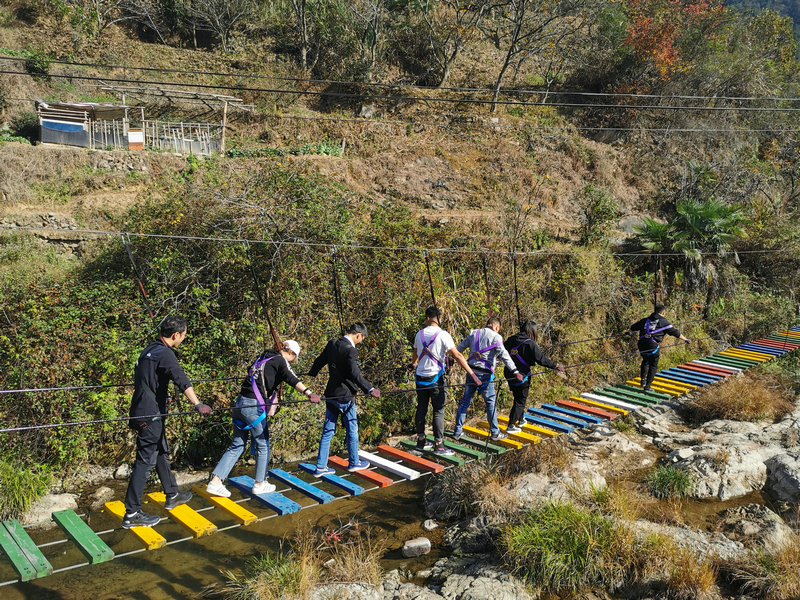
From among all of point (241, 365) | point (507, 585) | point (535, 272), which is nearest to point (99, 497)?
point (241, 365)

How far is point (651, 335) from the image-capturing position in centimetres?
945

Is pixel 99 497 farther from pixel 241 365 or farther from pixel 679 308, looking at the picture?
pixel 679 308

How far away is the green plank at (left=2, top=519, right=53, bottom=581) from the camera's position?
4219 mm

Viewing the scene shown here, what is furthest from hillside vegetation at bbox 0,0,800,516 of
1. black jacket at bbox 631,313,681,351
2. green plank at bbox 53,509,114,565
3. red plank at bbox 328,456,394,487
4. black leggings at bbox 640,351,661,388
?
black jacket at bbox 631,313,681,351

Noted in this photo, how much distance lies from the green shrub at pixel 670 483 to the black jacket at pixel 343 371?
4.58 m

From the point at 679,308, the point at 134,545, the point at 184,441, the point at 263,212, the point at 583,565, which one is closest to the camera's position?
the point at 583,565

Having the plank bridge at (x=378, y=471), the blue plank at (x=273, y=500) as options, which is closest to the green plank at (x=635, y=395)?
the plank bridge at (x=378, y=471)

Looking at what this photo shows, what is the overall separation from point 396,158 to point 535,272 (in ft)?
25.7

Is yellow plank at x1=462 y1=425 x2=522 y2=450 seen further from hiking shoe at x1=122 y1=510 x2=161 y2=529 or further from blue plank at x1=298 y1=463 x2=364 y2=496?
hiking shoe at x1=122 y1=510 x2=161 y2=529

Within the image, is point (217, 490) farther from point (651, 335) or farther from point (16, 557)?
point (651, 335)

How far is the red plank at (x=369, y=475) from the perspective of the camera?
6.01m

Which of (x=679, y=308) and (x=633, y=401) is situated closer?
(x=633, y=401)

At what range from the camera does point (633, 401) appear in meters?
9.18

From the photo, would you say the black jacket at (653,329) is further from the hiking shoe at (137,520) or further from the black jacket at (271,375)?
the hiking shoe at (137,520)
